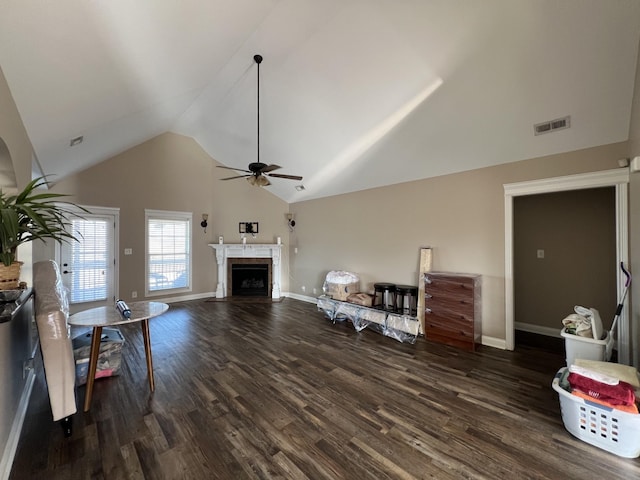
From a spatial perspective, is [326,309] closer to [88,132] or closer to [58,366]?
[58,366]

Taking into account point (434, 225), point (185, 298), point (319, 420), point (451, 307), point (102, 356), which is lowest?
point (319, 420)

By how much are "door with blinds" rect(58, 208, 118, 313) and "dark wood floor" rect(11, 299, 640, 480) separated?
8.09 ft

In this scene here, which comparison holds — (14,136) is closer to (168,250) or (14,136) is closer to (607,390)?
(168,250)

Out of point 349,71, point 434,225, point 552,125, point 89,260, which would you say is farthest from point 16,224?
point 89,260

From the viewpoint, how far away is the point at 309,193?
20.0ft

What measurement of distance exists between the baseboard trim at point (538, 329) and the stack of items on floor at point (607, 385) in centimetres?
237

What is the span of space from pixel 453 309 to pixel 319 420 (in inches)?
95.6

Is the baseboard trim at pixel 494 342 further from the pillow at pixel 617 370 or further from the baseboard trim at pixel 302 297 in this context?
the baseboard trim at pixel 302 297

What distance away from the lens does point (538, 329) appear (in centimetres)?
421

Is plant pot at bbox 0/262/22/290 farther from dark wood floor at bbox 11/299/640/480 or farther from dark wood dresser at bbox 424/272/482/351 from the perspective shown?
dark wood dresser at bbox 424/272/482/351

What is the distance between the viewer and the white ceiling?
2.06m

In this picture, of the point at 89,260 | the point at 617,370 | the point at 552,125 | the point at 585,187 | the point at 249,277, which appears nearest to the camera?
the point at 617,370

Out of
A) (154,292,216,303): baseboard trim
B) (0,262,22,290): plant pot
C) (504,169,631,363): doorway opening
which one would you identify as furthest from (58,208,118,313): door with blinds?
(504,169,631,363): doorway opening

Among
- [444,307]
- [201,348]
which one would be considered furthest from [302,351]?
[444,307]
